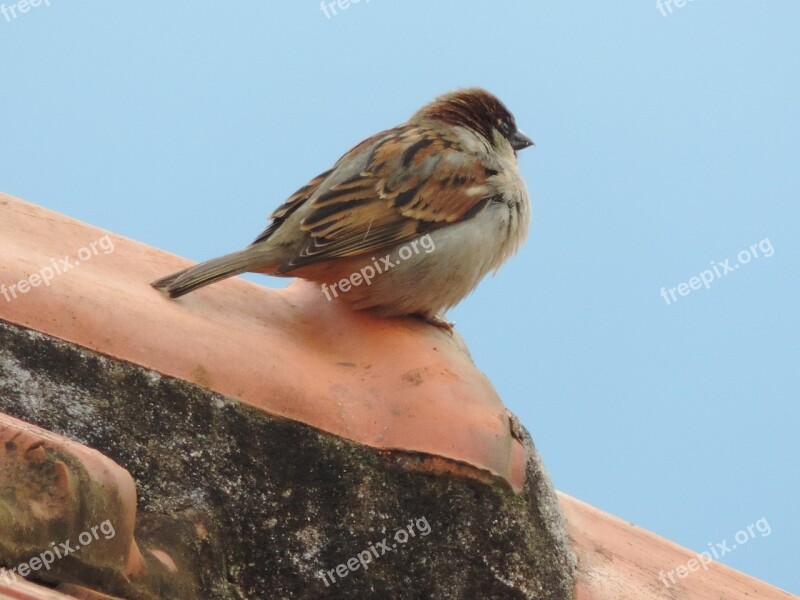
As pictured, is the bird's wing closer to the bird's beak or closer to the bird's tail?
the bird's tail

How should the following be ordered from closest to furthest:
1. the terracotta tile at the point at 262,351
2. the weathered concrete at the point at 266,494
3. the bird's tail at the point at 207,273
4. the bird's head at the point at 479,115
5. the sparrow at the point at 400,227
Result: the weathered concrete at the point at 266,494
the terracotta tile at the point at 262,351
the bird's tail at the point at 207,273
the sparrow at the point at 400,227
the bird's head at the point at 479,115

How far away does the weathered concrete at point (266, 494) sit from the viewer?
7.76 feet

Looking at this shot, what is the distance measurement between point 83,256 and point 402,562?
112cm

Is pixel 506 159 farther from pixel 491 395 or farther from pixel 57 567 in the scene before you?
pixel 57 567

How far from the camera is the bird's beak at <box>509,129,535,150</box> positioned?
4867 mm

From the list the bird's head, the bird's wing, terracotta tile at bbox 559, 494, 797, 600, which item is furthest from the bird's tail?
the bird's head

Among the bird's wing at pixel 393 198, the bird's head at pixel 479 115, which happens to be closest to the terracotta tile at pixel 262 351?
the bird's wing at pixel 393 198

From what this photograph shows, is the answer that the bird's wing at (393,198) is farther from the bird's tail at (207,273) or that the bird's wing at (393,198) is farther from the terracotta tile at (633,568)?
the terracotta tile at (633,568)

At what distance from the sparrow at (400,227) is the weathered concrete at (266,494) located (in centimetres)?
78

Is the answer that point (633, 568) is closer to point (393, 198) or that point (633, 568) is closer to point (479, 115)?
point (393, 198)

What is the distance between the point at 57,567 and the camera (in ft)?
6.36

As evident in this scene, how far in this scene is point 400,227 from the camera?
3727 mm

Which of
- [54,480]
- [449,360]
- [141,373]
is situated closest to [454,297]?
[449,360]

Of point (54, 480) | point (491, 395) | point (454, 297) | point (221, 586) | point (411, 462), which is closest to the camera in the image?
point (54, 480)
